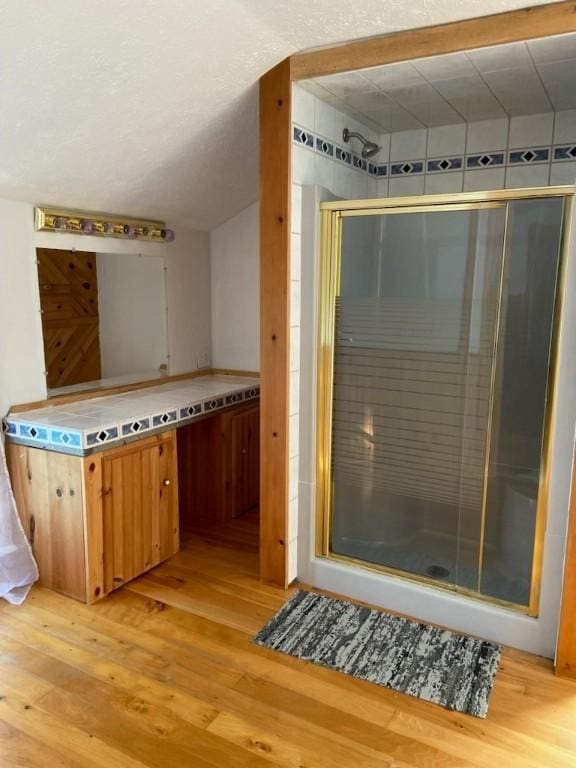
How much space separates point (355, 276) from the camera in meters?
2.41

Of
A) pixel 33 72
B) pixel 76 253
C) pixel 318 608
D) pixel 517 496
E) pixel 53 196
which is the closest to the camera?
pixel 33 72

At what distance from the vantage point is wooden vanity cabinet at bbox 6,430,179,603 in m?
2.33

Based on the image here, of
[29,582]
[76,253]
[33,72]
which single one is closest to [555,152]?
[33,72]

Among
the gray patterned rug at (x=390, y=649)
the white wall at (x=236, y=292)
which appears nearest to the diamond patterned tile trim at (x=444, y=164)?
the white wall at (x=236, y=292)

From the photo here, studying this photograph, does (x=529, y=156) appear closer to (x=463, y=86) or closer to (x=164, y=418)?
(x=463, y=86)

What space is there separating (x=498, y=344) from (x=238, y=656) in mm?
1470

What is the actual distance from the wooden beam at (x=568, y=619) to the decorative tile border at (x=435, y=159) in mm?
1601

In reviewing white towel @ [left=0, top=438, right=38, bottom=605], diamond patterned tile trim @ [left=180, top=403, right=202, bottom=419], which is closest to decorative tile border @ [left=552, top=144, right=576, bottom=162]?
diamond patterned tile trim @ [left=180, top=403, right=202, bottom=419]

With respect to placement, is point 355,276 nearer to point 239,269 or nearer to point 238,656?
point 239,269

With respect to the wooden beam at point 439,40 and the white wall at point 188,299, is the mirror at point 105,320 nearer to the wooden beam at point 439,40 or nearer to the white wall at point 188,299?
the white wall at point 188,299

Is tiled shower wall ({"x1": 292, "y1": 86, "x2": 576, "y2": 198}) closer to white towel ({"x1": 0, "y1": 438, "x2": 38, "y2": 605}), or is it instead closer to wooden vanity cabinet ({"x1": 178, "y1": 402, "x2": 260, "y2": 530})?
wooden vanity cabinet ({"x1": 178, "y1": 402, "x2": 260, "y2": 530})

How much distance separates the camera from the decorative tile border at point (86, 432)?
89.6 inches

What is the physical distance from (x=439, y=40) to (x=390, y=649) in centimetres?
213

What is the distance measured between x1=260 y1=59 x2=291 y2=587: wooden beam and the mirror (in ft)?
3.62
